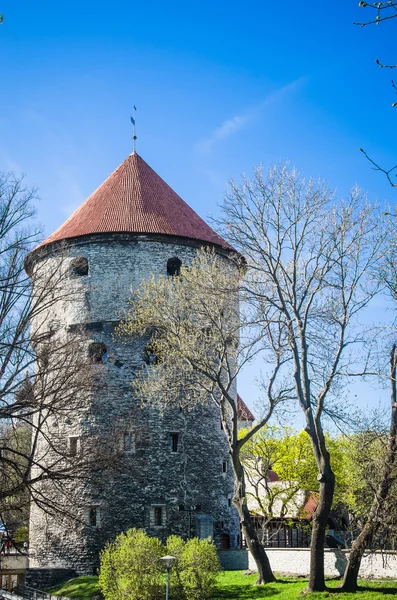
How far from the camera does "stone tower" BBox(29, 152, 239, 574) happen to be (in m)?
23.7

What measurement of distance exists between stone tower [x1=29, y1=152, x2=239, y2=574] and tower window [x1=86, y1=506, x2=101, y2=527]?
1.3 inches

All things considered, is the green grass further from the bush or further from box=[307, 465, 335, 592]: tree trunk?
box=[307, 465, 335, 592]: tree trunk

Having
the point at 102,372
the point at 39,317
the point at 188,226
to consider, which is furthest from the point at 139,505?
the point at 188,226

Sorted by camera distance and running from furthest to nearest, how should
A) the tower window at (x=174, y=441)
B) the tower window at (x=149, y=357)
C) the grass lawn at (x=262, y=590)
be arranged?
the tower window at (x=149, y=357) < the tower window at (x=174, y=441) < the grass lawn at (x=262, y=590)

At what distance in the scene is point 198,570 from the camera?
1772 cm

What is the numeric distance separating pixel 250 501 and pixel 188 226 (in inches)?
657

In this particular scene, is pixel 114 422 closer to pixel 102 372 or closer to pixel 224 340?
pixel 102 372

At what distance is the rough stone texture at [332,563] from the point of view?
17312mm

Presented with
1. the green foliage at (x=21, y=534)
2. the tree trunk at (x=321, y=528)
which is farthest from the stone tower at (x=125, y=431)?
the tree trunk at (x=321, y=528)

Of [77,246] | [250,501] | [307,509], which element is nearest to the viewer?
[77,246]

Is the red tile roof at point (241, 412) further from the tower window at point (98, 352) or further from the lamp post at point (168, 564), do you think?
the lamp post at point (168, 564)

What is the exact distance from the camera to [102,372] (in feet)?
80.3

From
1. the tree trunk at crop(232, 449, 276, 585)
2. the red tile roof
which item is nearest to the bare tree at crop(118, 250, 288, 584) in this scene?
the tree trunk at crop(232, 449, 276, 585)

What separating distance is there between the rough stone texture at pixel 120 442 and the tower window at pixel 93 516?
0.25 ft
